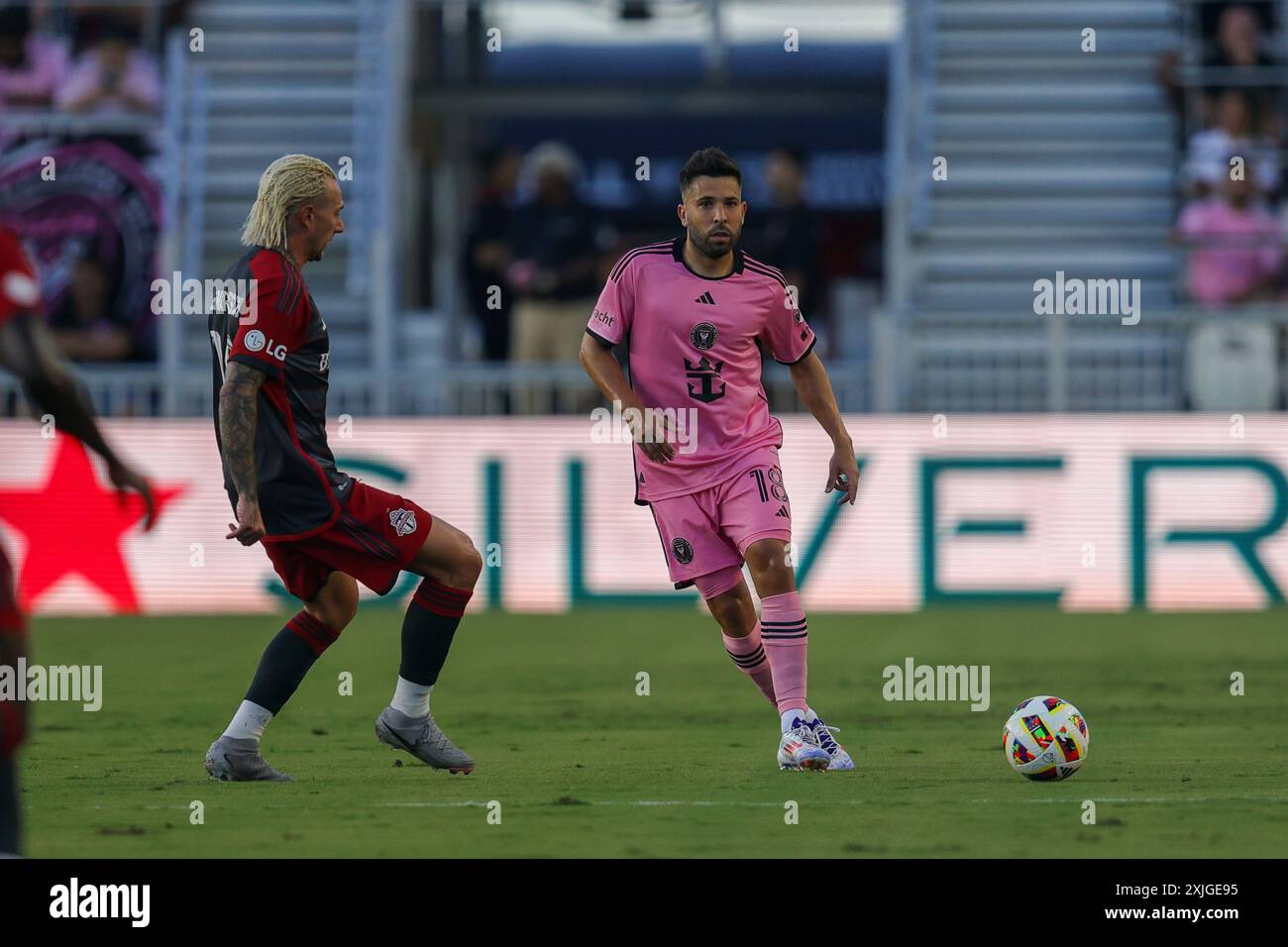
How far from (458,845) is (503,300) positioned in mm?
12208

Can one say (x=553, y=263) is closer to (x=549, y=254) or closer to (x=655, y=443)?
(x=549, y=254)

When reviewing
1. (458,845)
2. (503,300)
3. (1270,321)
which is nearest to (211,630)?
(503,300)

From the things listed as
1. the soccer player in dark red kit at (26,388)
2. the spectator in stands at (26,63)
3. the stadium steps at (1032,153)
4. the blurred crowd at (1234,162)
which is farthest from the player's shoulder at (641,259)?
the spectator in stands at (26,63)

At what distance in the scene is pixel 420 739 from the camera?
315 inches

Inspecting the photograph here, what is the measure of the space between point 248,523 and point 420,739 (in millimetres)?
1151

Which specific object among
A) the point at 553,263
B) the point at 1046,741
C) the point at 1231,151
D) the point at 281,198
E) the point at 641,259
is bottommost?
the point at 1046,741

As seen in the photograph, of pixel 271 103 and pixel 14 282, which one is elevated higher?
pixel 271 103

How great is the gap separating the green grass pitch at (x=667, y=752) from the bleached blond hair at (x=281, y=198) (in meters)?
1.84

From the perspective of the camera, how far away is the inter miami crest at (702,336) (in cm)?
843

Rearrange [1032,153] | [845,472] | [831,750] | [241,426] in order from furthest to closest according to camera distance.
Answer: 1. [1032,153]
2. [845,472]
3. [831,750]
4. [241,426]

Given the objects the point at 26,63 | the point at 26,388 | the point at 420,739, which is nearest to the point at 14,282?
the point at 26,388

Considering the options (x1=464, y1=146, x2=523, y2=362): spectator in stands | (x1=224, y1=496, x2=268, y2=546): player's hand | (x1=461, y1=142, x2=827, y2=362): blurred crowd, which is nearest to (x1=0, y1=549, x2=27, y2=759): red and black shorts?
(x1=224, y1=496, x2=268, y2=546): player's hand

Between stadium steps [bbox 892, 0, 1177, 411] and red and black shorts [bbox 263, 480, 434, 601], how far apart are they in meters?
12.4

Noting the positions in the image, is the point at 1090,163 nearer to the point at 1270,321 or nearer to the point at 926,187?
the point at 926,187
